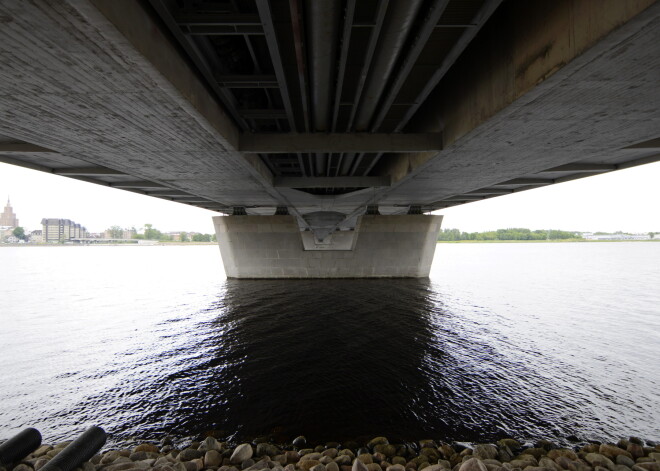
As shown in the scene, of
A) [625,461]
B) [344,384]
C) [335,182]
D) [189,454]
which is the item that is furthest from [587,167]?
[189,454]

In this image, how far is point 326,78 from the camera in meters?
6.61

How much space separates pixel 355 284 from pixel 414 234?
6805mm

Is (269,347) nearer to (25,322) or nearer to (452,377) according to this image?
(452,377)

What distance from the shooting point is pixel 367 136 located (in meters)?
9.80

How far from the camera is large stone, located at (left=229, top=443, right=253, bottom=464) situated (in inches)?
196

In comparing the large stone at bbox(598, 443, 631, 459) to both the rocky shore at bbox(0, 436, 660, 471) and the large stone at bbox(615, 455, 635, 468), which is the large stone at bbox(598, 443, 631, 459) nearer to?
the rocky shore at bbox(0, 436, 660, 471)

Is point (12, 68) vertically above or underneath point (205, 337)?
above

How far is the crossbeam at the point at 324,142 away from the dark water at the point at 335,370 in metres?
6.54

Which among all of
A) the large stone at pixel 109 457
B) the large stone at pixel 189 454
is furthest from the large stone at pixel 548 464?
the large stone at pixel 109 457

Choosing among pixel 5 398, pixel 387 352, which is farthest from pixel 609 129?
pixel 5 398

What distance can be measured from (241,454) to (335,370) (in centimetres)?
421

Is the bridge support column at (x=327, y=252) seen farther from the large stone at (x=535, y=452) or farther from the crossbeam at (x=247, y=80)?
the large stone at (x=535, y=452)

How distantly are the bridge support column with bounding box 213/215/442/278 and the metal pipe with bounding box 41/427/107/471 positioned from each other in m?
21.9

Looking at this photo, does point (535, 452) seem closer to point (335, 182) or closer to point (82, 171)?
point (335, 182)
